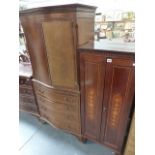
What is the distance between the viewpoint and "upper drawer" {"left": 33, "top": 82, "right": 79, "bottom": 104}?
5.98 ft

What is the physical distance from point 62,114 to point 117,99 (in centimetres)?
82

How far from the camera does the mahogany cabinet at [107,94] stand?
4.53ft

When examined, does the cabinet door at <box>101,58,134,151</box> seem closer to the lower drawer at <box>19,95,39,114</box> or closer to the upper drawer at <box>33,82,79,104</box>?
the upper drawer at <box>33,82,79,104</box>

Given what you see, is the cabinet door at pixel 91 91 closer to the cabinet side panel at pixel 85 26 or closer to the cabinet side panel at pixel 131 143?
the cabinet side panel at pixel 85 26

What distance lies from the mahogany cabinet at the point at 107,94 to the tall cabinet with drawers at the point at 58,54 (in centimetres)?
12

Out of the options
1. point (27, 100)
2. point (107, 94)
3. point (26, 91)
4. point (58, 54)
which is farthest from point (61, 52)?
point (27, 100)

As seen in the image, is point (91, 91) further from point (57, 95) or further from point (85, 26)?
point (85, 26)

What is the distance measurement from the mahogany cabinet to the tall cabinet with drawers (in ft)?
0.38

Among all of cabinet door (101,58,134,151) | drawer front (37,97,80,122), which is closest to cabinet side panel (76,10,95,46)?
cabinet door (101,58,134,151)

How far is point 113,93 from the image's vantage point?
1511 millimetres

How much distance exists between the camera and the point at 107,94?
155 cm

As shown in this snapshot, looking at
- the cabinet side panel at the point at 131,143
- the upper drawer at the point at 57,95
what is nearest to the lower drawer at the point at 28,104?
the upper drawer at the point at 57,95
